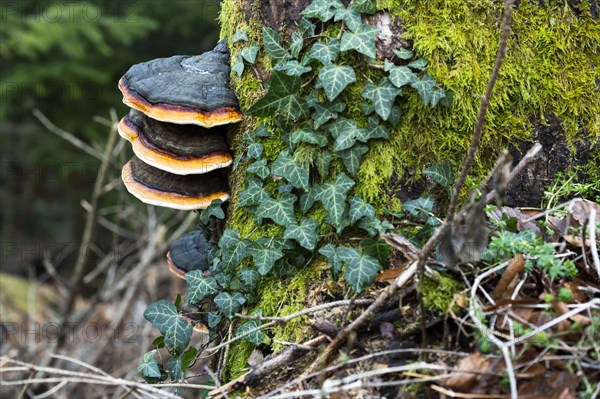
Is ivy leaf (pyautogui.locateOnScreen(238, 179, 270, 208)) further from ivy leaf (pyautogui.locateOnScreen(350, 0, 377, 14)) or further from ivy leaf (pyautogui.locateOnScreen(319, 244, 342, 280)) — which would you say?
ivy leaf (pyautogui.locateOnScreen(350, 0, 377, 14))

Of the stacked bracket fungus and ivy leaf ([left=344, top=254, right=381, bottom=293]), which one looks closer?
ivy leaf ([left=344, top=254, right=381, bottom=293])

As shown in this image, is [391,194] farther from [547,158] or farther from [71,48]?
[71,48]

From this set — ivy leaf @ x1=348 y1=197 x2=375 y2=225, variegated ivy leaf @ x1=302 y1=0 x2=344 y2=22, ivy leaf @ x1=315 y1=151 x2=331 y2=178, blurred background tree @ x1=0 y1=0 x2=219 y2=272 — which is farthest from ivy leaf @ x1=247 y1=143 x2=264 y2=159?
blurred background tree @ x1=0 y1=0 x2=219 y2=272

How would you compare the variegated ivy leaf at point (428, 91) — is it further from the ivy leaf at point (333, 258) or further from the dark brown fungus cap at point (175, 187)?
the dark brown fungus cap at point (175, 187)

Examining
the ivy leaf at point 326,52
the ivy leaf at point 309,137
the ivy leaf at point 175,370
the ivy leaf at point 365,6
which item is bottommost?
the ivy leaf at point 175,370

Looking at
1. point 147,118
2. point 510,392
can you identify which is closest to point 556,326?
point 510,392

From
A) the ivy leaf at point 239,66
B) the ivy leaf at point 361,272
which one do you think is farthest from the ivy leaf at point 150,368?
the ivy leaf at point 239,66
